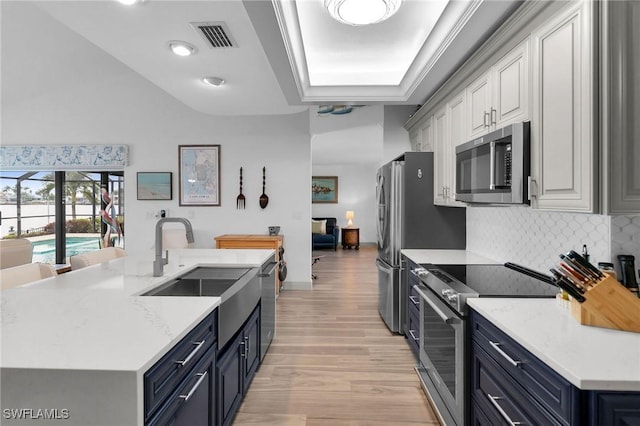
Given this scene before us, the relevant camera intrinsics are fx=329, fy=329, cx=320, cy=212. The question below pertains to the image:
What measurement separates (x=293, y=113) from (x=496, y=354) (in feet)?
13.8

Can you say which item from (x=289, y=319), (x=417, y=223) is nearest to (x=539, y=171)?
(x=417, y=223)

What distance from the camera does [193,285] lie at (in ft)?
7.06

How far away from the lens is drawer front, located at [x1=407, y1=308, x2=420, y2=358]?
8.74ft

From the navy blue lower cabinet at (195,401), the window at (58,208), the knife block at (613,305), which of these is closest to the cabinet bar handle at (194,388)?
the navy blue lower cabinet at (195,401)

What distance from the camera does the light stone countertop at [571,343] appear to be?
0.92 meters

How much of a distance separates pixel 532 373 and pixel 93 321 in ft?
5.21

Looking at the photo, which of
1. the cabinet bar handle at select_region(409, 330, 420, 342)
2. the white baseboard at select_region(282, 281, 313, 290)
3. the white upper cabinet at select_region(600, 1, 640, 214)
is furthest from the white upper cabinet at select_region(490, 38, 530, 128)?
the white baseboard at select_region(282, 281, 313, 290)

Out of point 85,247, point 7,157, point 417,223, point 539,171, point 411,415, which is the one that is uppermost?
point 7,157

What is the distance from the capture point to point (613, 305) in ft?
4.00

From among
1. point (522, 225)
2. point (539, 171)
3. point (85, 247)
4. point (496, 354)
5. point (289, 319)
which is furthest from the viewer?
point (85, 247)

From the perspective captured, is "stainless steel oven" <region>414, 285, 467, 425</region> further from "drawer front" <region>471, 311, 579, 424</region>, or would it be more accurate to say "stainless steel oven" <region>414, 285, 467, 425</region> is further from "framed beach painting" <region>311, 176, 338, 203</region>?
"framed beach painting" <region>311, 176, 338, 203</region>

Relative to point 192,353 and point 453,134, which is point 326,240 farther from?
point 192,353

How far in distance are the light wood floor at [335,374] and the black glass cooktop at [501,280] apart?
0.90 meters

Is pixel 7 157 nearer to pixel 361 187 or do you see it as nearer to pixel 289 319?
pixel 289 319
